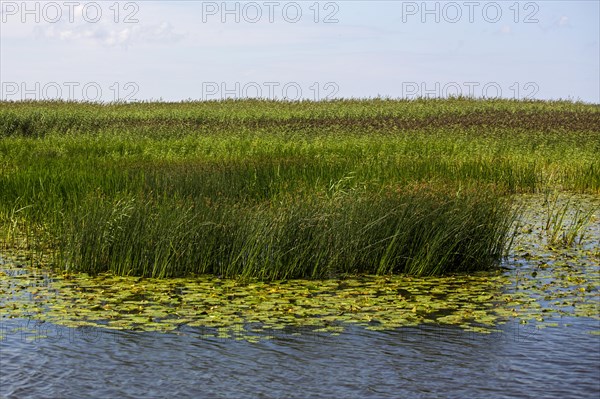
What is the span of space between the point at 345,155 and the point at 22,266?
1220 centimetres

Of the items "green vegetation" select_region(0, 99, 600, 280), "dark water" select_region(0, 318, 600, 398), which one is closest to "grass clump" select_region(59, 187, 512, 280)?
"green vegetation" select_region(0, 99, 600, 280)

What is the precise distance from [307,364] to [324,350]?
1.47 ft

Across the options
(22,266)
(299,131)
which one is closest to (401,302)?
(22,266)

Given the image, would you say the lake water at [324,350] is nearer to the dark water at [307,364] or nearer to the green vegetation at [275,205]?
the dark water at [307,364]

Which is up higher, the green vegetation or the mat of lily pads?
the green vegetation

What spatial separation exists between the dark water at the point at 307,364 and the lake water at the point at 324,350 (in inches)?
0.4

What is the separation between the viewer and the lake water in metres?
7.03

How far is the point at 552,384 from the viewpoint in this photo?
7.09 metres

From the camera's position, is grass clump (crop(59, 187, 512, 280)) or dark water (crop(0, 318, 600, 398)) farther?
grass clump (crop(59, 187, 512, 280))

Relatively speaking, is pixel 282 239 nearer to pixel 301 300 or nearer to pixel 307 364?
pixel 301 300

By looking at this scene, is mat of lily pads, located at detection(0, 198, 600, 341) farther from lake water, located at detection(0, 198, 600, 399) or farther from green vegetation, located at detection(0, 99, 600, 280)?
green vegetation, located at detection(0, 99, 600, 280)

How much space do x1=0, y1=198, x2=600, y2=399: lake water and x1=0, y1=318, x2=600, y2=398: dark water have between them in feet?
0.03

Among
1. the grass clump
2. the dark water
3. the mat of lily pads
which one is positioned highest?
the grass clump

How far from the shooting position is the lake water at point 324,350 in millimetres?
7027
